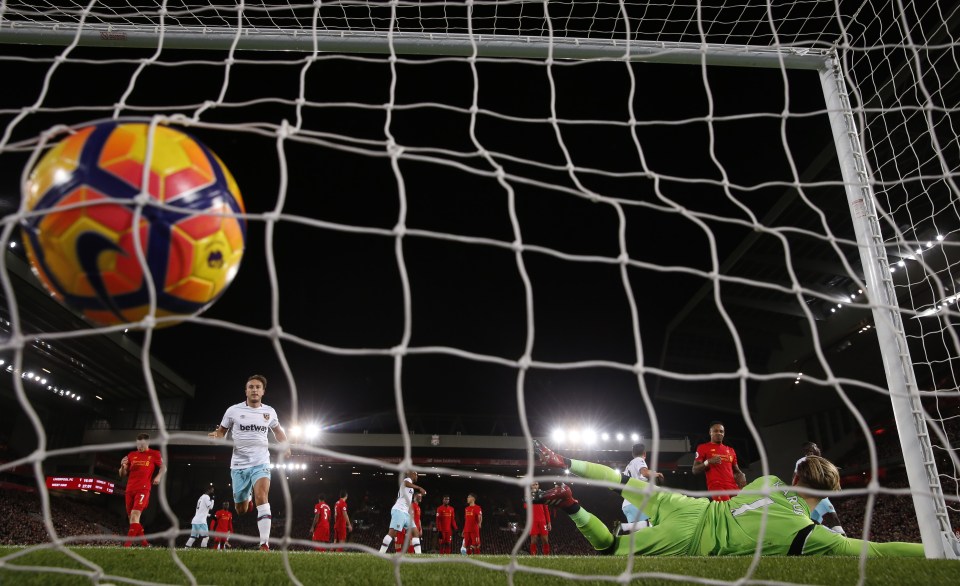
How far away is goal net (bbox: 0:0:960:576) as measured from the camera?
8.42 ft

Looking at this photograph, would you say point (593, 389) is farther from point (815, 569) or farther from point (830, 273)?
point (815, 569)

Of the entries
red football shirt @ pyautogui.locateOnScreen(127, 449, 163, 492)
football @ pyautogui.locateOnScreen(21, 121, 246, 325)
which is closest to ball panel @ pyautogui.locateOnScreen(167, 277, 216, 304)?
football @ pyautogui.locateOnScreen(21, 121, 246, 325)

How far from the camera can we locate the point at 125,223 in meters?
1.71

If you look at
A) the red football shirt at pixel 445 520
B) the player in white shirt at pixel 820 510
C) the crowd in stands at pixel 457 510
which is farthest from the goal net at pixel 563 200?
the red football shirt at pixel 445 520

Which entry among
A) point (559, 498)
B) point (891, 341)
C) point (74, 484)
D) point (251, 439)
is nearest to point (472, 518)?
point (251, 439)

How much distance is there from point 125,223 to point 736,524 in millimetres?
3887

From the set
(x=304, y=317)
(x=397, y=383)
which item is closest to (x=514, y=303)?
(x=304, y=317)

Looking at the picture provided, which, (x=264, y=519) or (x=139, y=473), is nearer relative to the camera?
(x=264, y=519)

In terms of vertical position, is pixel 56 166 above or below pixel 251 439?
above

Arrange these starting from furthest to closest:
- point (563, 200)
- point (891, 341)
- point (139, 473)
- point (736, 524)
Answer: point (563, 200), point (139, 473), point (736, 524), point (891, 341)

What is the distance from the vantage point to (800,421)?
25312mm

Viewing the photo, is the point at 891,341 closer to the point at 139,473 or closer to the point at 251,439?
the point at 251,439

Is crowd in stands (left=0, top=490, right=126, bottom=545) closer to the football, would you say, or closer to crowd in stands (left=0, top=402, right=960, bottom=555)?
crowd in stands (left=0, top=402, right=960, bottom=555)

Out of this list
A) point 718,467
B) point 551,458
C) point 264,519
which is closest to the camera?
point 551,458
